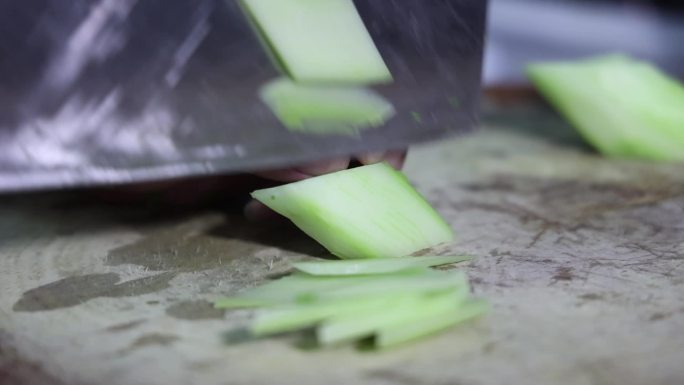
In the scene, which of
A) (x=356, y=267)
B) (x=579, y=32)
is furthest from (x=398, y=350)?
(x=579, y=32)

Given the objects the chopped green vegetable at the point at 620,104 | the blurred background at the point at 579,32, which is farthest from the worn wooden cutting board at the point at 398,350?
the blurred background at the point at 579,32

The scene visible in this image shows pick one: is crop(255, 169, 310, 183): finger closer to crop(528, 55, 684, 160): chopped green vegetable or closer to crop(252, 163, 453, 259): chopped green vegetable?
crop(252, 163, 453, 259): chopped green vegetable

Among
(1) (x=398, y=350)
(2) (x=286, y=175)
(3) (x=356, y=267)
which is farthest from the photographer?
(2) (x=286, y=175)

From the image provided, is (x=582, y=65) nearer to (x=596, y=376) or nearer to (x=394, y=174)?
(x=394, y=174)

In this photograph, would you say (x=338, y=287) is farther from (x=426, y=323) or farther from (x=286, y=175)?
(x=286, y=175)

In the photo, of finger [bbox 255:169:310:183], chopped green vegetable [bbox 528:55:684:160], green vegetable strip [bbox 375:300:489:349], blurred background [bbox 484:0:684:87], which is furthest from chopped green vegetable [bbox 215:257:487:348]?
blurred background [bbox 484:0:684:87]

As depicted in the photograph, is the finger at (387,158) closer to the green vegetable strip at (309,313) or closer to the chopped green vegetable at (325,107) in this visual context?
the chopped green vegetable at (325,107)
